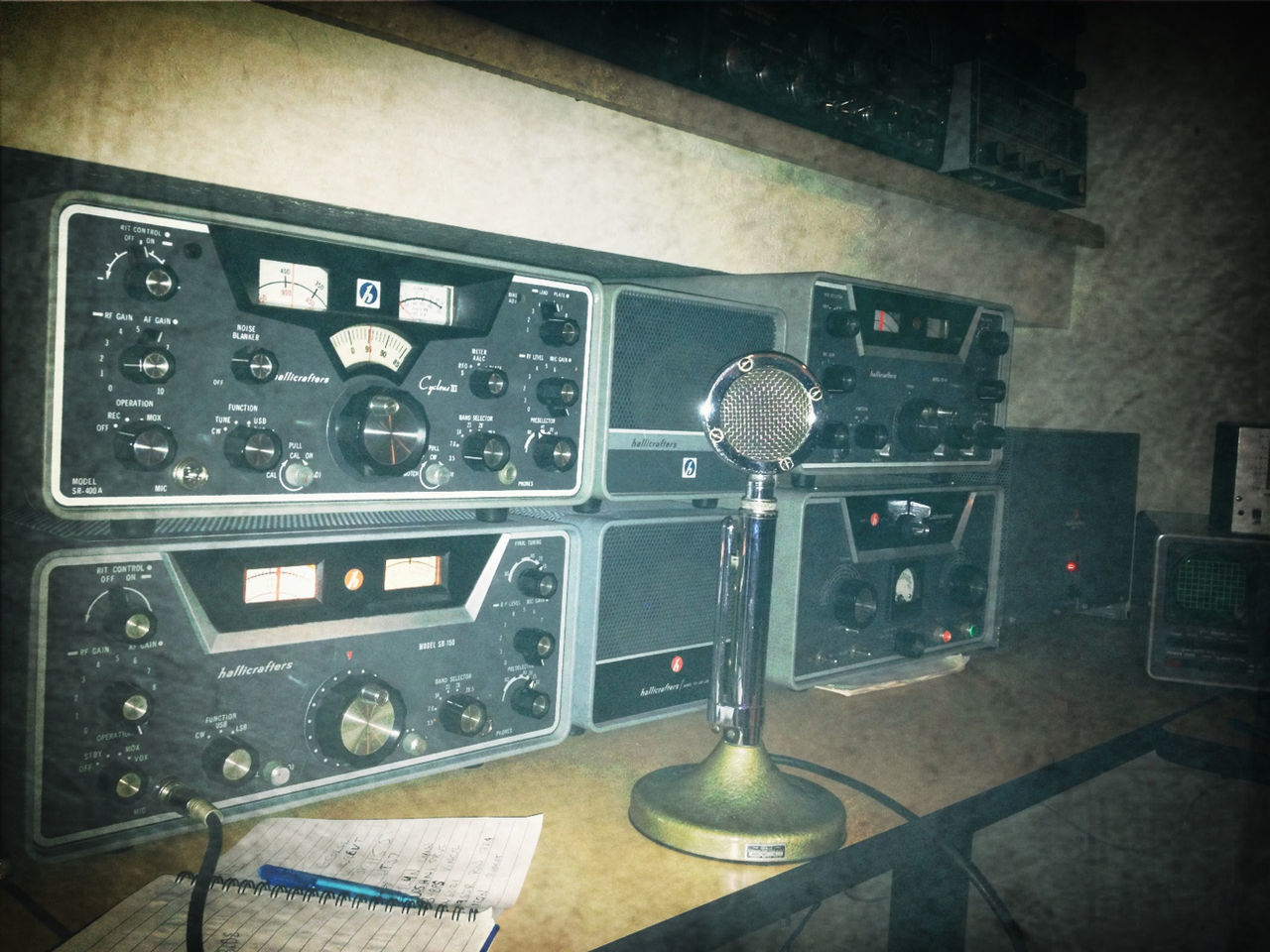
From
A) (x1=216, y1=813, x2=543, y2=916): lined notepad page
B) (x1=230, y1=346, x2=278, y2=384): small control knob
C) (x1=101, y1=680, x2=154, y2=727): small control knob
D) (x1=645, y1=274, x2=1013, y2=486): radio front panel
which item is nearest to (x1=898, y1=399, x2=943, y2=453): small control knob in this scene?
(x1=645, y1=274, x2=1013, y2=486): radio front panel

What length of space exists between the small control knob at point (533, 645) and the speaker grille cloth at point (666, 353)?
23 centimetres

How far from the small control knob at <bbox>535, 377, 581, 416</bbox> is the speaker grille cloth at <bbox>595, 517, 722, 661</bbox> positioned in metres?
0.15

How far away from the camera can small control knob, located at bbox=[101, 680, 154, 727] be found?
0.59 metres

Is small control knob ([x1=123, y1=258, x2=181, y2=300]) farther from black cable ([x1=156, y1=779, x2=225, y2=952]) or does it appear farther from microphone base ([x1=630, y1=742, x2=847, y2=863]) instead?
microphone base ([x1=630, y1=742, x2=847, y2=863])

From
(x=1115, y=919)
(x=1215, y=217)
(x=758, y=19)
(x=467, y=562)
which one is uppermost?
(x=758, y=19)

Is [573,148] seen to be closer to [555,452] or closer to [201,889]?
[555,452]

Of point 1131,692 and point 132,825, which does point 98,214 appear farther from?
point 1131,692

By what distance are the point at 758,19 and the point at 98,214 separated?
69 cm

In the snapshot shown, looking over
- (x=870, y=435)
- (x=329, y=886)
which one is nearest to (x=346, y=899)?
(x=329, y=886)

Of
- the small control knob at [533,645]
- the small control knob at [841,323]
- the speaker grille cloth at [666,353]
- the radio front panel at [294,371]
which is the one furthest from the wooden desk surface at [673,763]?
the small control knob at [841,323]

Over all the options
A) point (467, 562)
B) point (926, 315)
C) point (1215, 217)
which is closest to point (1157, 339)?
point (1215, 217)

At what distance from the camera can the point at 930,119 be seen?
4.01 feet

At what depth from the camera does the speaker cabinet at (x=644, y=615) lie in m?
→ 0.93

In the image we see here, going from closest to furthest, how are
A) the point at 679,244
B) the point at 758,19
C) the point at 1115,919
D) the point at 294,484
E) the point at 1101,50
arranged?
the point at 294,484 < the point at 1101,50 < the point at 758,19 < the point at 679,244 < the point at 1115,919
